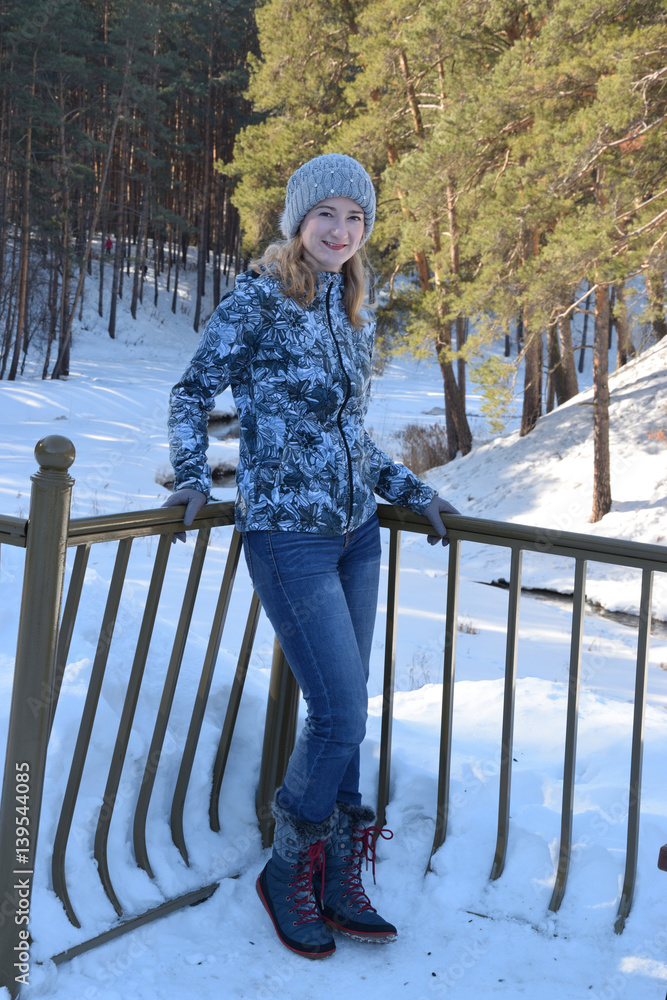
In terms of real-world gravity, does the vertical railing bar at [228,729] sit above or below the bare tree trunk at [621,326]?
below

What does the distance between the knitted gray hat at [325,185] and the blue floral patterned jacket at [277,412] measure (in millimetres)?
256

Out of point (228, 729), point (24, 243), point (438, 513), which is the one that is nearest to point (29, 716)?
point (228, 729)

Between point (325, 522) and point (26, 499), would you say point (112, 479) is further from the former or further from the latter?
point (325, 522)

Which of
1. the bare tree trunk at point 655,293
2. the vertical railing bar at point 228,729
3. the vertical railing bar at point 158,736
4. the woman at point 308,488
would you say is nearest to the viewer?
the woman at point 308,488

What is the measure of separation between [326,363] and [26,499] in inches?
317

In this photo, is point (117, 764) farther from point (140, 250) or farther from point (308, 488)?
point (140, 250)

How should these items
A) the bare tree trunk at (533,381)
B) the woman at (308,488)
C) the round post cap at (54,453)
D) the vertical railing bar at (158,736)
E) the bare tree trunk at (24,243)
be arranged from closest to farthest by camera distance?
the round post cap at (54,453) < the woman at (308,488) < the vertical railing bar at (158,736) < the bare tree trunk at (533,381) < the bare tree trunk at (24,243)

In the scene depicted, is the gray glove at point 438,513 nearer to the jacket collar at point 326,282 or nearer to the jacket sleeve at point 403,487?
the jacket sleeve at point 403,487

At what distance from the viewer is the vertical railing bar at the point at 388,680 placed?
2.67m

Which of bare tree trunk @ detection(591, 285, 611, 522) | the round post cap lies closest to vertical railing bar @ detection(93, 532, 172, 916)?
the round post cap

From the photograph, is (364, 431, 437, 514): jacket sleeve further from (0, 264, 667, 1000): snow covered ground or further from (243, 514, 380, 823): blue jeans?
(0, 264, 667, 1000): snow covered ground

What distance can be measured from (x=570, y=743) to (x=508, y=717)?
0.19 m

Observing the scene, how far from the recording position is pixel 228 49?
36312 millimetres

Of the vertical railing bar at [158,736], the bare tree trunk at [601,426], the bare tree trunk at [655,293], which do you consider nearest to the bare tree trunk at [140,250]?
the bare tree trunk at [601,426]
